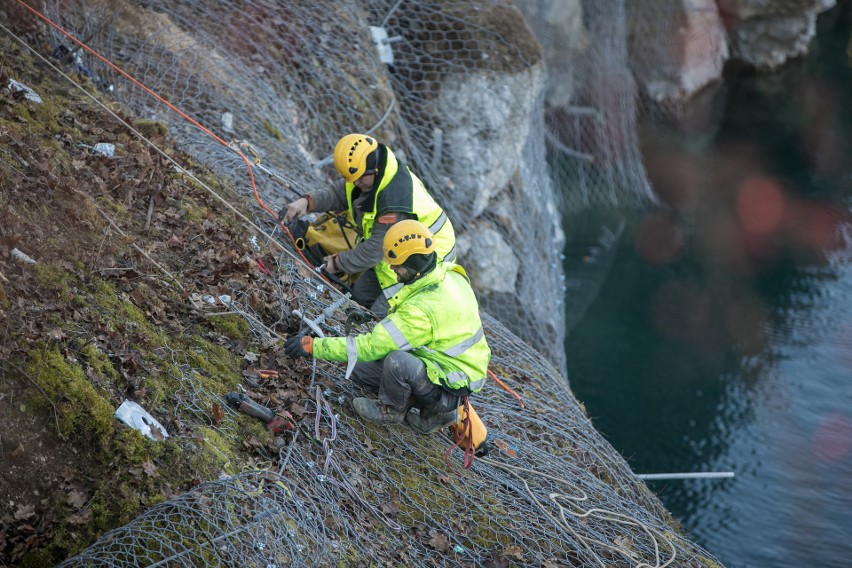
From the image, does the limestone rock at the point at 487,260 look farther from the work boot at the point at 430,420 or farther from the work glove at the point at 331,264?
the work boot at the point at 430,420

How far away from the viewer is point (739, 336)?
1419 cm

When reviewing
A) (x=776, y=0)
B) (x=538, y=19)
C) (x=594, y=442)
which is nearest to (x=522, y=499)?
(x=594, y=442)

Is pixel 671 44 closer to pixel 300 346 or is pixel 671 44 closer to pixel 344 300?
pixel 344 300

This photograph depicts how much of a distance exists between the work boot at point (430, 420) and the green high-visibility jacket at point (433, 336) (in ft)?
0.97

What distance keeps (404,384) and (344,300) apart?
1.14 m

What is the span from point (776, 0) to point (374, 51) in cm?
1611

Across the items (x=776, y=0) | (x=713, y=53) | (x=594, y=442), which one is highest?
(x=776, y=0)

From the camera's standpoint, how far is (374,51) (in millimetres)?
10383

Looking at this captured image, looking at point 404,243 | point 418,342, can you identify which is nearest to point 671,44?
point 404,243

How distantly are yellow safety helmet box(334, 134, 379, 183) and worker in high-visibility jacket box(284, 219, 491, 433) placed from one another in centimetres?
90

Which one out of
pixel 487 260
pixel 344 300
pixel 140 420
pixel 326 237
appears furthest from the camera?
pixel 487 260

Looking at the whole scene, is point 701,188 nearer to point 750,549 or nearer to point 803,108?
point 803,108

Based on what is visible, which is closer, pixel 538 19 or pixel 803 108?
pixel 538 19

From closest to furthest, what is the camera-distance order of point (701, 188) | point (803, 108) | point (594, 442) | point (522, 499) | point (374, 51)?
point (522, 499), point (594, 442), point (374, 51), point (701, 188), point (803, 108)
